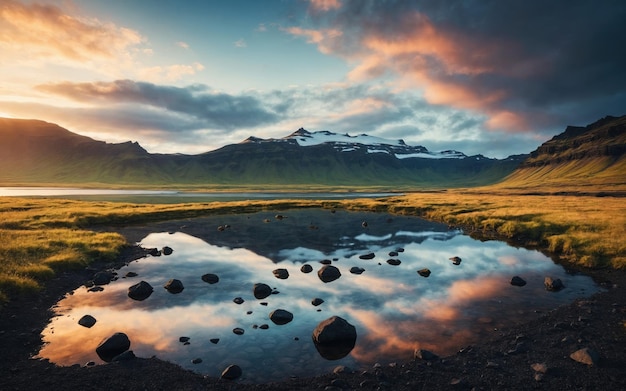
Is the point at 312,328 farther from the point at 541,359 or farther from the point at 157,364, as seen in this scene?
the point at 541,359

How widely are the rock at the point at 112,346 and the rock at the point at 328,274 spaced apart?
1589 cm

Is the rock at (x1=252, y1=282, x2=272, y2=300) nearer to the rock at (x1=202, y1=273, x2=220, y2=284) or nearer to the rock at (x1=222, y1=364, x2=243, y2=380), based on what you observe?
the rock at (x1=202, y1=273, x2=220, y2=284)

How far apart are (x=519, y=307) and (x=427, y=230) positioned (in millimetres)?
34581

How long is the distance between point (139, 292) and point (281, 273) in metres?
11.2

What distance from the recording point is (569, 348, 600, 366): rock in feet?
47.9

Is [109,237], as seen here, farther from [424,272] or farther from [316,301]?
[424,272]

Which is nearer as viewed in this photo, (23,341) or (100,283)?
(23,341)

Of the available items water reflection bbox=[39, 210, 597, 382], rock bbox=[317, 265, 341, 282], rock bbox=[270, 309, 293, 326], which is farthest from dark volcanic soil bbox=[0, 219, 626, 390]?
rock bbox=[317, 265, 341, 282]

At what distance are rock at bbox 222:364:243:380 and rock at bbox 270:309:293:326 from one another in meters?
5.55

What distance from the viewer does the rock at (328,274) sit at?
29000 mm

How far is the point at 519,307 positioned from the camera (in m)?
22.0

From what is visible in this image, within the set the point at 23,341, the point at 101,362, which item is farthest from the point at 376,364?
the point at 23,341

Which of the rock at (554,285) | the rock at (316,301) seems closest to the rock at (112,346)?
the rock at (316,301)

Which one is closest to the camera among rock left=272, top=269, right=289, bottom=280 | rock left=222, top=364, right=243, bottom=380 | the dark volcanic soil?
the dark volcanic soil
